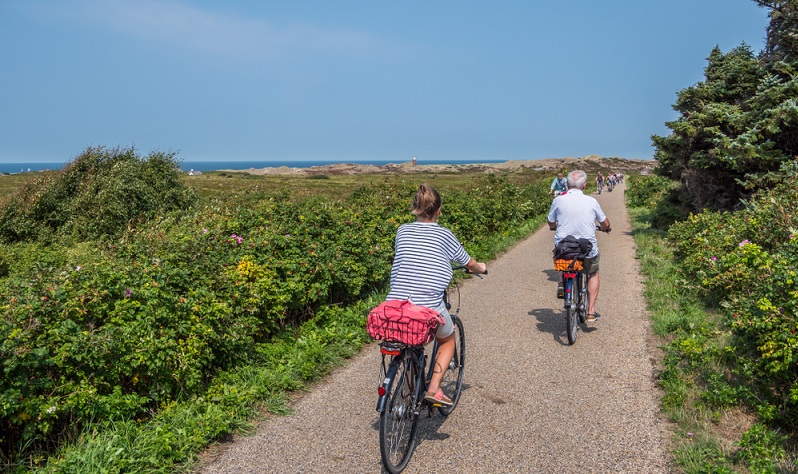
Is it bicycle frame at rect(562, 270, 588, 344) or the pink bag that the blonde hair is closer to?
the pink bag

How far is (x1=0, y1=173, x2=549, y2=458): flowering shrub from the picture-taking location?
13.5ft

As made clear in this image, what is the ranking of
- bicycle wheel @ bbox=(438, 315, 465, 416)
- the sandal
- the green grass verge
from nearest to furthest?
the green grass verge, bicycle wheel @ bbox=(438, 315, 465, 416), the sandal

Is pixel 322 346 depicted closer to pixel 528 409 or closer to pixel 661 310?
pixel 528 409

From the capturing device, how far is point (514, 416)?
16.4 feet

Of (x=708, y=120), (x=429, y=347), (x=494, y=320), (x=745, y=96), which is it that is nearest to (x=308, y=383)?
(x=429, y=347)

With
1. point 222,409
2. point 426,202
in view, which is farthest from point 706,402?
point 222,409

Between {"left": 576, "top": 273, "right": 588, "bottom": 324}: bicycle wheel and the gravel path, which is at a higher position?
{"left": 576, "top": 273, "right": 588, "bottom": 324}: bicycle wheel

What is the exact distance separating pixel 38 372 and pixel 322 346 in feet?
10.1

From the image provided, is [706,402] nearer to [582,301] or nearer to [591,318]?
[582,301]

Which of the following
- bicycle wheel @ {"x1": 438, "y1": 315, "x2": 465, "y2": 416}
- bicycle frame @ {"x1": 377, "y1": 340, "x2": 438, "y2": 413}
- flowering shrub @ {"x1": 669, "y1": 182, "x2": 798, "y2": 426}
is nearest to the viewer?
bicycle frame @ {"x1": 377, "y1": 340, "x2": 438, "y2": 413}

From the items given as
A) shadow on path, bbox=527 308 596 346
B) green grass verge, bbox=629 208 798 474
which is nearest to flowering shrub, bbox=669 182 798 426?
green grass verge, bbox=629 208 798 474

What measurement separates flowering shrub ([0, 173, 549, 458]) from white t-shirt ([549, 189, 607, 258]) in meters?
2.88

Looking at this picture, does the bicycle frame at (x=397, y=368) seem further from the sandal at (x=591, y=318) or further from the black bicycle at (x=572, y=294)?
the sandal at (x=591, y=318)

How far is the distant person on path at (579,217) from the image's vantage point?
7.20 meters
